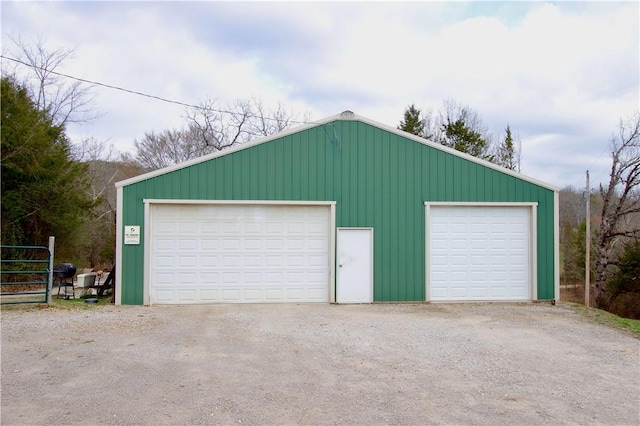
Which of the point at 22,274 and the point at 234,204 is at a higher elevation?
the point at 234,204

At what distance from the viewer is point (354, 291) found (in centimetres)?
1084

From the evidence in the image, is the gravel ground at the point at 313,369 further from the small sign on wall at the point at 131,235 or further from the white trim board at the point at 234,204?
the small sign on wall at the point at 131,235

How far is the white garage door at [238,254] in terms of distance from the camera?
10.6 metres

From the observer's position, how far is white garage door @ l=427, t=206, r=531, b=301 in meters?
11.1

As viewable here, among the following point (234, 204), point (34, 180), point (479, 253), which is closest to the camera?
point (234, 204)

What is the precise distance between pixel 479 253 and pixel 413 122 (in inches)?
792

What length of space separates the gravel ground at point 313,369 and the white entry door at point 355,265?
5.25 ft

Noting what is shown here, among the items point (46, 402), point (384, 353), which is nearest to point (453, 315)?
Result: point (384, 353)

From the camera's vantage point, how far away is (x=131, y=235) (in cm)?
1037

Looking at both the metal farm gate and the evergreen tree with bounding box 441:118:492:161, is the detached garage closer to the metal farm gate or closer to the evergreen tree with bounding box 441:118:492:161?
the metal farm gate

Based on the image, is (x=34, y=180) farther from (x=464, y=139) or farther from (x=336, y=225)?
(x=464, y=139)

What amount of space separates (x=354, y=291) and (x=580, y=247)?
1885 centimetres

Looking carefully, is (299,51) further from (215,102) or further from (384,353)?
(215,102)

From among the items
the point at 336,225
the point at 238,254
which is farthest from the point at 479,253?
the point at 238,254
